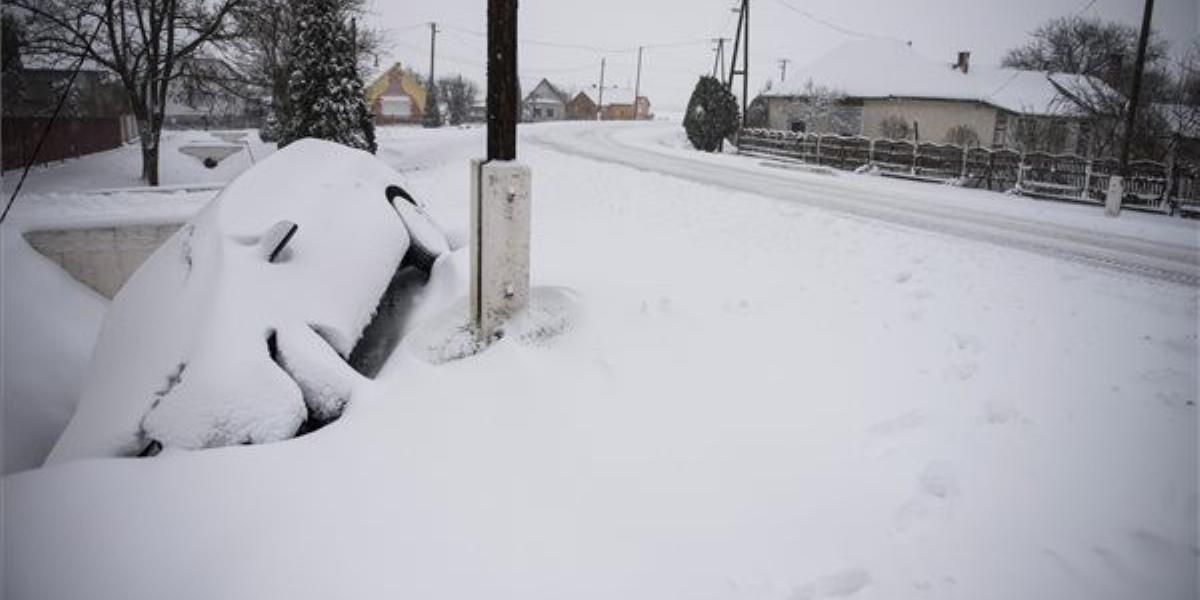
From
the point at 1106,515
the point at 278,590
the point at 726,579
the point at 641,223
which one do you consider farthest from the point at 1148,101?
the point at 278,590

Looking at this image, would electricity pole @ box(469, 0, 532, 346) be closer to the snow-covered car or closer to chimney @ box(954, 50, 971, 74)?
the snow-covered car

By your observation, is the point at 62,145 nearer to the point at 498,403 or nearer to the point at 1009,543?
the point at 498,403

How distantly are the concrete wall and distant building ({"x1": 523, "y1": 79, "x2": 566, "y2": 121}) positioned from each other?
52445 millimetres

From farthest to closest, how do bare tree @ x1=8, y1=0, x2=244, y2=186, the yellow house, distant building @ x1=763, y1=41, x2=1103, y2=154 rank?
the yellow house
distant building @ x1=763, y1=41, x2=1103, y2=154
bare tree @ x1=8, y1=0, x2=244, y2=186

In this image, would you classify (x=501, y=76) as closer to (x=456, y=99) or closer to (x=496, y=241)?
(x=496, y=241)

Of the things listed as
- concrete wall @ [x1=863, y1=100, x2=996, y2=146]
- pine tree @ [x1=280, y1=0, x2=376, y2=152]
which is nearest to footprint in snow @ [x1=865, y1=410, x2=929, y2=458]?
pine tree @ [x1=280, y1=0, x2=376, y2=152]

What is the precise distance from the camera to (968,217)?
36.6 feet

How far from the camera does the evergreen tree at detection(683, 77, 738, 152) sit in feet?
90.1

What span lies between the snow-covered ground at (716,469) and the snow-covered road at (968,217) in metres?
2.65

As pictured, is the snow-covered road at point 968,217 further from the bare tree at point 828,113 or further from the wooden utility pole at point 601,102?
the wooden utility pole at point 601,102

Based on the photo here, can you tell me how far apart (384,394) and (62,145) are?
23709 millimetres

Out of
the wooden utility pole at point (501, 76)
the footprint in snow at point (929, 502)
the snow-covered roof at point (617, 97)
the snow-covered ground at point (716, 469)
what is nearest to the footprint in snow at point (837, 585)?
the snow-covered ground at point (716, 469)

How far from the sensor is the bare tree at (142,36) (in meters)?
15.9

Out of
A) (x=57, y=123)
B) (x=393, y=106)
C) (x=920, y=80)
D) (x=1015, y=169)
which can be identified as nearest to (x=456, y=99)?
(x=393, y=106)
